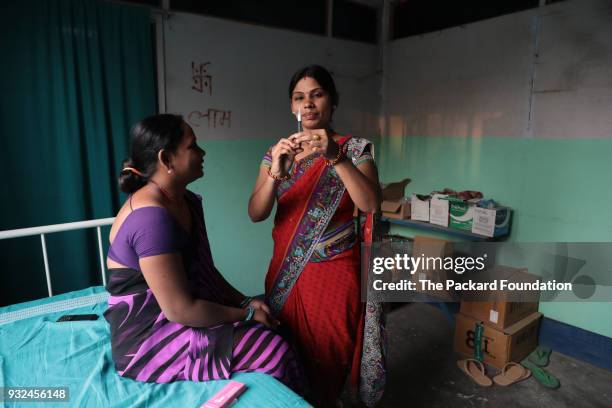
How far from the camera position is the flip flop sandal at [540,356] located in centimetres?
266

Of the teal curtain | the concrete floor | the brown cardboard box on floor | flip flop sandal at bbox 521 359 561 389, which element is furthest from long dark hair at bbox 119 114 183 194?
flip flop sandal at bbox 521 359 561 389

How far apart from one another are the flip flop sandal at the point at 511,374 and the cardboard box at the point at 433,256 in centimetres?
69

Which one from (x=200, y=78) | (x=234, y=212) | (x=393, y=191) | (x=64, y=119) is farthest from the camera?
(x=393, y=191)

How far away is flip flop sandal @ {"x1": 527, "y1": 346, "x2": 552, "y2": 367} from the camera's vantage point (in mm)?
2662

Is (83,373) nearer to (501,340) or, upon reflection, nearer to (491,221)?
(501,340)

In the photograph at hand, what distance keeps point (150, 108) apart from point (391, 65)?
7.68 feet

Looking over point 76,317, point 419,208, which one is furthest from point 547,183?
point 76,317

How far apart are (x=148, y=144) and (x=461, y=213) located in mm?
2475

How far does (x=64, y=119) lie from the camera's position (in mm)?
2307

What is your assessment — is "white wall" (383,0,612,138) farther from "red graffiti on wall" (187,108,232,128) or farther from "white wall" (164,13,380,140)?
"red graffiti on wall" (187,108,232,128)

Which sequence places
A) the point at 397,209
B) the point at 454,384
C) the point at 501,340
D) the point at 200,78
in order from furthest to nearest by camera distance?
the point at 397,209 → the point at 200,78 → the point at 501,340 → the point at 454,384

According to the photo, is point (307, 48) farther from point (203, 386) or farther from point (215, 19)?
point (203, 386)

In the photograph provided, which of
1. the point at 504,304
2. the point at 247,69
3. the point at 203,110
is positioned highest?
the point at 247,69
